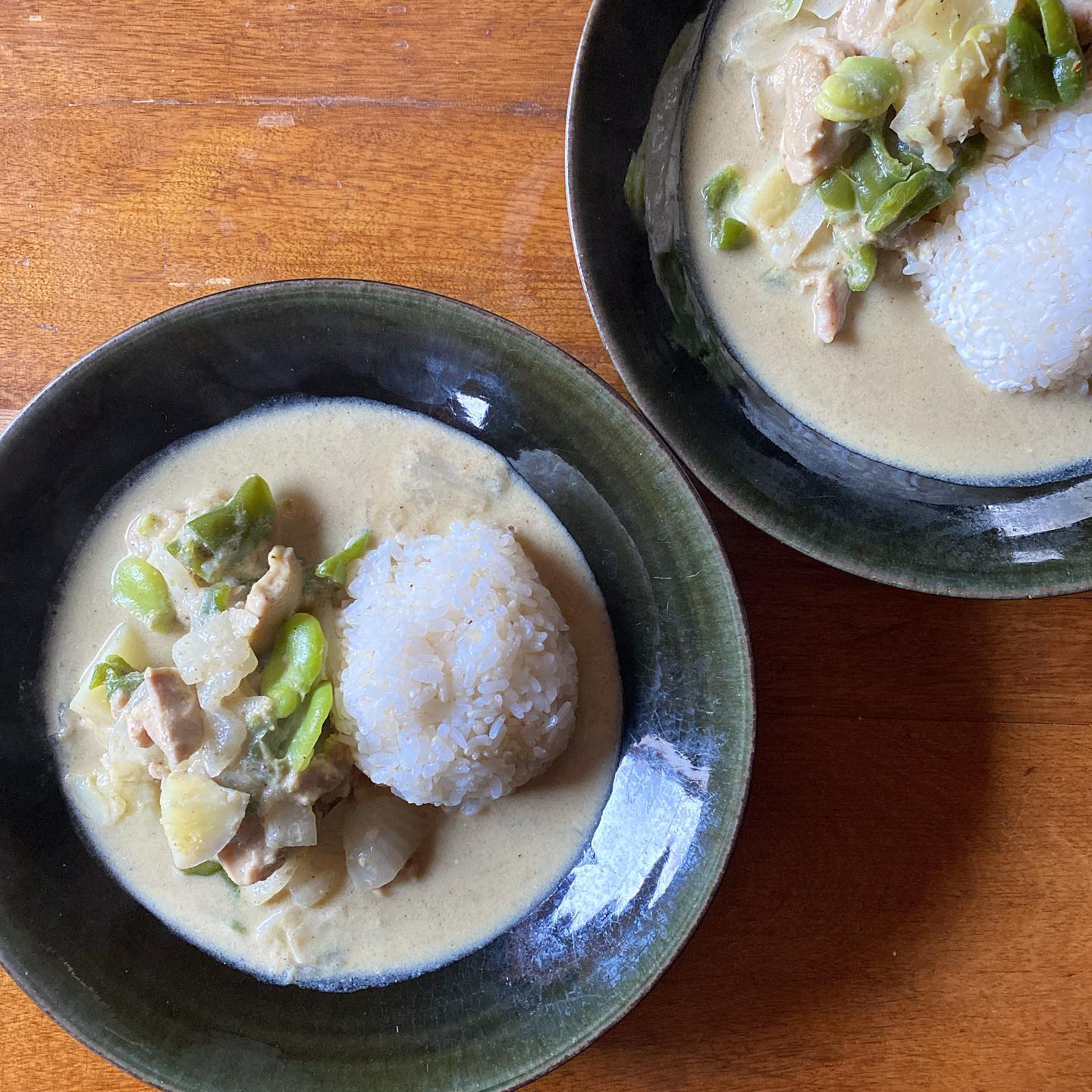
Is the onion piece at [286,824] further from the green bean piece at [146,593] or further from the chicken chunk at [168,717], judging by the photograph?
the green bean piece at [146,593]

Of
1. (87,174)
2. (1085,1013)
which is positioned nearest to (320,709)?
(87,174)

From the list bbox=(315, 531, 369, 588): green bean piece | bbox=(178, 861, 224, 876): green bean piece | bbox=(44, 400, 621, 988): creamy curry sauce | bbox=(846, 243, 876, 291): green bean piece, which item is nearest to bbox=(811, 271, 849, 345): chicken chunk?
bbox=(846, 243, 876, 291): green bean piece

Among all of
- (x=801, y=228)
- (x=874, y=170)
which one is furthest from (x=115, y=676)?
(x=874, y=170)

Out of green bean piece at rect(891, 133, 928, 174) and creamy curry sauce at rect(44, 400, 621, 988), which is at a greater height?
green bean piece at rect(891, 133, 928, 174)

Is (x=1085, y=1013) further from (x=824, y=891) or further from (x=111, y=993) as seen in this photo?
(x=111, y=993)

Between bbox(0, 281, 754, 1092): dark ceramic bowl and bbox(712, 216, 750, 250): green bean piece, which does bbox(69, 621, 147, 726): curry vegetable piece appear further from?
bbox(712, 216, 750, 250): green bean piece
